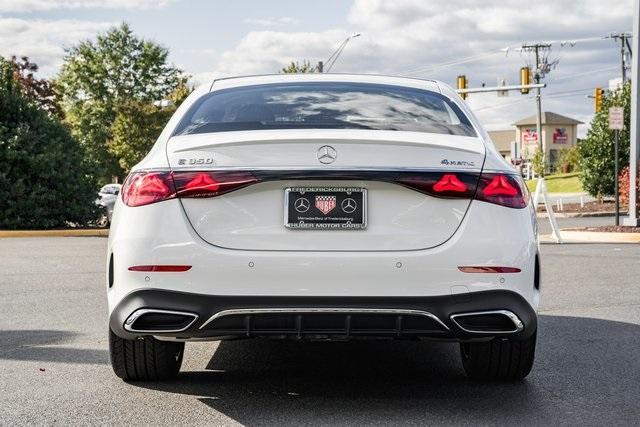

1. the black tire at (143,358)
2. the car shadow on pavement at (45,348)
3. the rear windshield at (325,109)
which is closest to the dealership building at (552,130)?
the car shadow on pavement at (45,348)

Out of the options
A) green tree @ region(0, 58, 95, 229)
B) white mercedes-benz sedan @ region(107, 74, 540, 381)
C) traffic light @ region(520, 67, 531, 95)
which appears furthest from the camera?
traffic light @ region(520, 67, 531, 95)

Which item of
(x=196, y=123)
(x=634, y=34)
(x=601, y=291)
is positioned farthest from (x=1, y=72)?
(x=196, y=123)

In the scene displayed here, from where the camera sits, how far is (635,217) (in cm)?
2353

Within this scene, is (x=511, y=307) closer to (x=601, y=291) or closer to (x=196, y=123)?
(x=196, y=123)

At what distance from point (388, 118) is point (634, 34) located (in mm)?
19435

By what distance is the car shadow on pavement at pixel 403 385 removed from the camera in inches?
199

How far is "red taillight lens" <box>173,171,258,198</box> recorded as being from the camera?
4.82 metres

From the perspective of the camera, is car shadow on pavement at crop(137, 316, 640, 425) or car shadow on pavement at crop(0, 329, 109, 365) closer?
car shadow on pavement at crop(137, 316, 640, 425)

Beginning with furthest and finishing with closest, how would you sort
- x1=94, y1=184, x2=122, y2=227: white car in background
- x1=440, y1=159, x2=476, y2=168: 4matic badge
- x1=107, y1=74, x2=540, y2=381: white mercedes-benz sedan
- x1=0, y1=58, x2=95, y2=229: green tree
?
x1=94, y1=184, x2=122, y2=227: white car in background, x1=0, y1=58, x2=95, y2=229: green tree, x1=440, y1=159, x2=476, y2=168: 4matic badge, x1=107, y1=74, x2=540, y2=381: white mercedes-benz sedan

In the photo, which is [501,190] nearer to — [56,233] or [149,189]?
[149,189]

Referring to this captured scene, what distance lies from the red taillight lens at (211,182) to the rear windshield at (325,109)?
1.45 feet

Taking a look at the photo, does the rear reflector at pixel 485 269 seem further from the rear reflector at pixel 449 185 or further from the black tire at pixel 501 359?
the black tire at pixel 501 359

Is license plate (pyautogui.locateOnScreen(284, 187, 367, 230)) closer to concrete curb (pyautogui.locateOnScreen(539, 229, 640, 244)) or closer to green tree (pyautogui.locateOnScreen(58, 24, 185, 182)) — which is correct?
concrete curb (pyautogui.locateOnScreen(539, 229, 640, 244))

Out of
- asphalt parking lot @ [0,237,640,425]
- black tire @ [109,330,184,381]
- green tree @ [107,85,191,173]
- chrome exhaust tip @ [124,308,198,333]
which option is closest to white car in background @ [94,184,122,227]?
asphalt parking lot @ [0,237,640,425]
